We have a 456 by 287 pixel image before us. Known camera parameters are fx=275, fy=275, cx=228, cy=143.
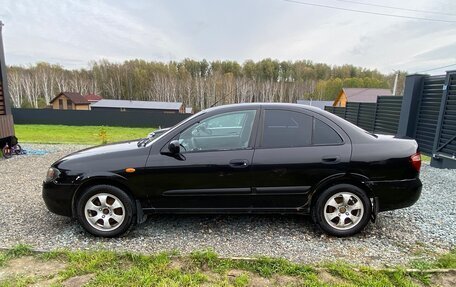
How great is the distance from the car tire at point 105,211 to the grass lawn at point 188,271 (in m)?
0.41

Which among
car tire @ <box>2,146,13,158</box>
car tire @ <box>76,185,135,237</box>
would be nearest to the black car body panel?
car tire @ <box>76,185,135,237</box>

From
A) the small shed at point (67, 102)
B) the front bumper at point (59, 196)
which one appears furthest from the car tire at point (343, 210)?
the small shed at point (67, 102)

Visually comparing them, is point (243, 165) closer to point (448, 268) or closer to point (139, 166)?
point (139, 166)

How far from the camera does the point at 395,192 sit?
3.22m

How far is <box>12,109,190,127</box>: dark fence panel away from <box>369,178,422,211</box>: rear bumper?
894 inches

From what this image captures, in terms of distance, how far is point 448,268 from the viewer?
2.59 meters

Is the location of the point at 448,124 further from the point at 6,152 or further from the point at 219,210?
the point at 6,152

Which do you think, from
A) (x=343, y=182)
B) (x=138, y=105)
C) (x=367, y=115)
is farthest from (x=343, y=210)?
(x=138, y=105)

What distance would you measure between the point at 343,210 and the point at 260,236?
102 cm

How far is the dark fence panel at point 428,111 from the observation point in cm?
779

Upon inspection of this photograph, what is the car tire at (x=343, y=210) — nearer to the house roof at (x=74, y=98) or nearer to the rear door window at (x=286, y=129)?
the rear door window at (x=286, y=129)

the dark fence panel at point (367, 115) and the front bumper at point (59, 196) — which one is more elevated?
the dark fence panel at point (367, 115)

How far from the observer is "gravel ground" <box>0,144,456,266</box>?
2.95m

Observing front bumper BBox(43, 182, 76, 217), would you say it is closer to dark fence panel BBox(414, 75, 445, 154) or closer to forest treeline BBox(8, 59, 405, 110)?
dark fence panel BBox(414, 75, 445, 154)
